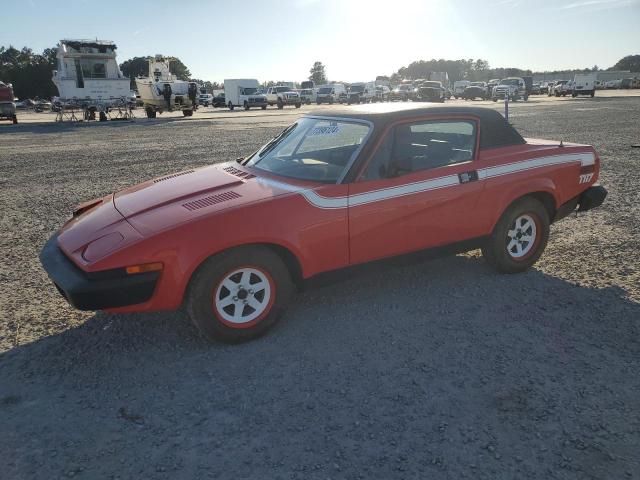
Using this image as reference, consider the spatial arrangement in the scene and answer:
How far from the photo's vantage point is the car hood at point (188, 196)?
332cm

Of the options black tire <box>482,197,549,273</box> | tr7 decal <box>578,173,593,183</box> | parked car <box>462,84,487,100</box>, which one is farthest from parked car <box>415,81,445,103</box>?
black tire <box>482,197,549,273</box>

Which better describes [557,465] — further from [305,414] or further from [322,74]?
[322,74]

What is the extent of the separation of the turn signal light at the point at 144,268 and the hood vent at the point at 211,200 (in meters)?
0.52

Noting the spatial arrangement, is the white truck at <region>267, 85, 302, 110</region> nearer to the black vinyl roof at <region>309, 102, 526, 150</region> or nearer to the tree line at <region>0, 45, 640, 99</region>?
the tree line at <region>0, 45, 640, 99</region>

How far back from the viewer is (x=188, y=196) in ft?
12.0

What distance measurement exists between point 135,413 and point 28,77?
342ft

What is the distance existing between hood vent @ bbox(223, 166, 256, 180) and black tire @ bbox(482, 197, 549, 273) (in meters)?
2.23

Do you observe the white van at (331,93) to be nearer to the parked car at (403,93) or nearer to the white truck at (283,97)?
the white truck at (283,97)

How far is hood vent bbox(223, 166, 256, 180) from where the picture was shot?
401 cm

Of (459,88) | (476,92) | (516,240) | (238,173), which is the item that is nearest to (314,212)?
(238,173)

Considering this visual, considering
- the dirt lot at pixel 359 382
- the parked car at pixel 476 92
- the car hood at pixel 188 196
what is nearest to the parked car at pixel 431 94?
the parked car at pixel 476 92

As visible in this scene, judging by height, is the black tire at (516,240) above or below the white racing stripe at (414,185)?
below

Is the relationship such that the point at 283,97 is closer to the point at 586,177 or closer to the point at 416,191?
the point at 586,177

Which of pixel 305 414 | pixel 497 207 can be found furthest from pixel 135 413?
pixel 497 207
